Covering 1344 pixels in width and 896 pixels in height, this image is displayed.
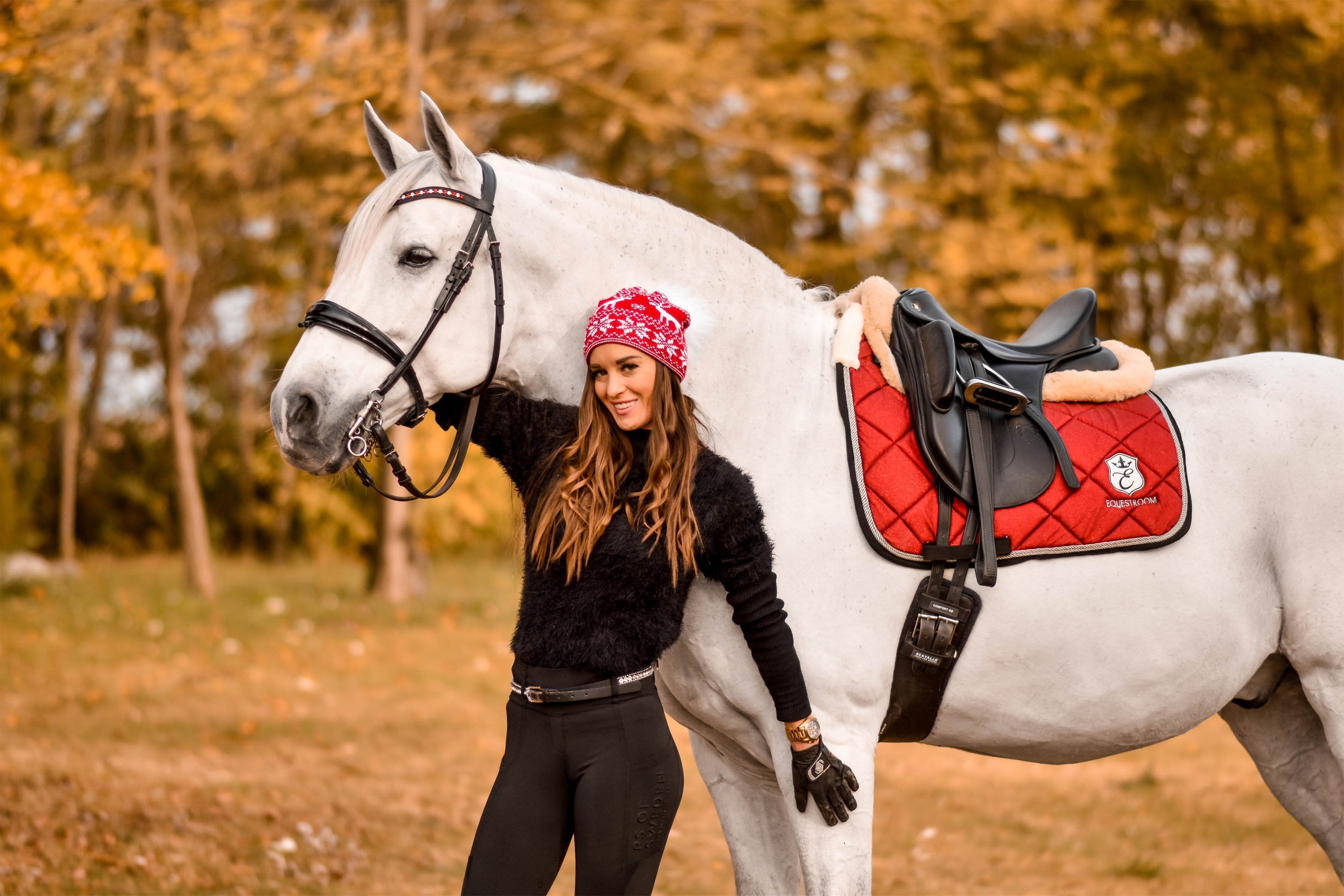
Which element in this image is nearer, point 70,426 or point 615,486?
point 615,486

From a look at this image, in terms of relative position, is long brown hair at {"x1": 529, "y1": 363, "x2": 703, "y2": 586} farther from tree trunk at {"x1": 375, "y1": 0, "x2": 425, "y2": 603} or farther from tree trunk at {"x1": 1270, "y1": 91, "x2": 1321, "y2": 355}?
tree trunk at {"x1": 1270, "y1": 91, "x2": 1321, "y2": 355}

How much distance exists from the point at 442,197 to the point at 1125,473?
6.09 ft

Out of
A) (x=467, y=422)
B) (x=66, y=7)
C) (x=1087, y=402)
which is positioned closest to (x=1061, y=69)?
(x=66, y=7)

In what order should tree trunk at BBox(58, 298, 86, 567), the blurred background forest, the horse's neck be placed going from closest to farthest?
the horse's neck < the blurred background forest < tree trunk at BBox(58, 298, 86, 567)

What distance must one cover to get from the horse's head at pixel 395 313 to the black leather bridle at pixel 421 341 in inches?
0.6

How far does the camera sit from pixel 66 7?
661cm

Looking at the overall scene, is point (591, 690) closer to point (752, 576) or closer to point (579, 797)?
point (579, 797)

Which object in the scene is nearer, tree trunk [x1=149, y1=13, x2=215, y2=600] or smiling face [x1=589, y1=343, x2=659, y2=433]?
smiling face [x1=589, y1=343, x2=659, y2=433]

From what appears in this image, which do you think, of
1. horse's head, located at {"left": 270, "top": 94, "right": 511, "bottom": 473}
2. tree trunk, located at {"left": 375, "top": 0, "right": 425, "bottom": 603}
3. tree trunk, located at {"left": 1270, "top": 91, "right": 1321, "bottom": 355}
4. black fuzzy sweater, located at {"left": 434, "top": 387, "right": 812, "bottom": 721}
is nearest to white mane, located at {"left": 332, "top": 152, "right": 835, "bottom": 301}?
horse's head, located at {"left": 270, "top": 94, "right": 511, "bottom": 473}

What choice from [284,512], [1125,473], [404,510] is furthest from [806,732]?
[284,512]

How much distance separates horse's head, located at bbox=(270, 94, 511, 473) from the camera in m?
2.57

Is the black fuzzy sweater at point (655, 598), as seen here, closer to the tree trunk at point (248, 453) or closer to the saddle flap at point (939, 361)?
the saddle flap at point (939, 361)

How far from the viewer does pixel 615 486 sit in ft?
8.42

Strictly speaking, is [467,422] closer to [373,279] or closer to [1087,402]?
[373,279]
